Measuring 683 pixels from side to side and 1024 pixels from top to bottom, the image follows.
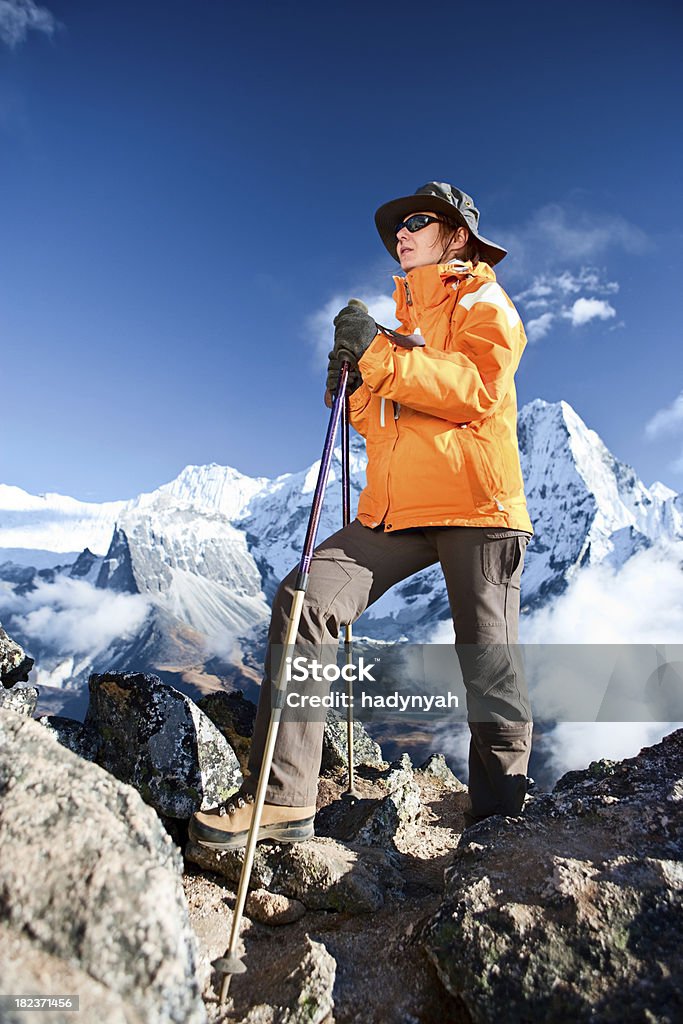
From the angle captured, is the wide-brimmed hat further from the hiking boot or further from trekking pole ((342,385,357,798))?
the hiking boot

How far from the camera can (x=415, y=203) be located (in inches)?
Answer: 193

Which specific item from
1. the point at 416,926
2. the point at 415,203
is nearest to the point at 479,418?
the point at 415,203

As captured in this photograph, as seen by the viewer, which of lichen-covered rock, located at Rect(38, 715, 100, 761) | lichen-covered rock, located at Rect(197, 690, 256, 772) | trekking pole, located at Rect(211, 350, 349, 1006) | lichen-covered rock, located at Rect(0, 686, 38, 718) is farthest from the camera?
lichen-covered rock, located at Rect(197, 690, 256, 772)

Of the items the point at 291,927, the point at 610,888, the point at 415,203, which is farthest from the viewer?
the point at 415,203

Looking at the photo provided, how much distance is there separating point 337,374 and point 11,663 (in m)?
3.86

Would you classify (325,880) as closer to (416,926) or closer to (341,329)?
(416,926)

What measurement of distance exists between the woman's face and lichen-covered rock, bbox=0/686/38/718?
483 centimetres

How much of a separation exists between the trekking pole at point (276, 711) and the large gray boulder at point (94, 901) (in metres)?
0.80

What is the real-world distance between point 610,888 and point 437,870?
2.20 meters

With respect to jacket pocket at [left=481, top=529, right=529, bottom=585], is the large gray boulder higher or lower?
lower

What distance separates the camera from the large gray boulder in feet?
5.60

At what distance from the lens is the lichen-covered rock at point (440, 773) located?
7.54m

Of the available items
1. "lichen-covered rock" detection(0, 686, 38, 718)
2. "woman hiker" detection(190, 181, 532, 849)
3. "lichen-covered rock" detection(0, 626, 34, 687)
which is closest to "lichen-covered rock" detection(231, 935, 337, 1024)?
"woman hiker" detection(190, 181, 532, 849)

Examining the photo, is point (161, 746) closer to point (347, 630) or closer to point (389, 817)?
point (347, 630)
